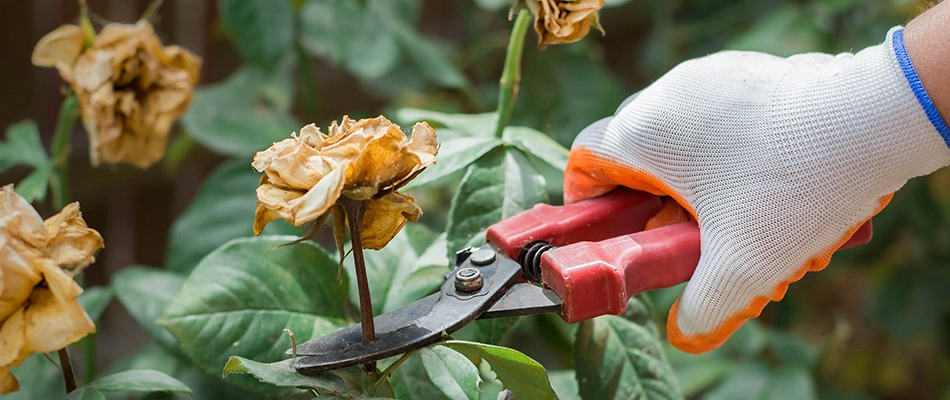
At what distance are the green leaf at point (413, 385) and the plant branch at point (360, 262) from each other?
0.10m

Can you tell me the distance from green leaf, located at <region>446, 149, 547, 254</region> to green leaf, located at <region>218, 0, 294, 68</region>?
462 mm

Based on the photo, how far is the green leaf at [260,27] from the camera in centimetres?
97

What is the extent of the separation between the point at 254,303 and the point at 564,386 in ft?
1.10

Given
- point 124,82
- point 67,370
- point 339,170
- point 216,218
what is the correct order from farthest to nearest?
point 216,218
point 124,82
point 67,370
point 339,170

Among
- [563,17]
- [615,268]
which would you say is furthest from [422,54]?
[615,268]

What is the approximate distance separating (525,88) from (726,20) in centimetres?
38

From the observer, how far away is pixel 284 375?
0.46m

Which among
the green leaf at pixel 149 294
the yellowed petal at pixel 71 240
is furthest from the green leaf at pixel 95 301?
the yellowed petal at pixel 71 240

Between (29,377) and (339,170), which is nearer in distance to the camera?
(339,170)

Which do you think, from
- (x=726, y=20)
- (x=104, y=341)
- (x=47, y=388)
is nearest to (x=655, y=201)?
(x=47, y=388)

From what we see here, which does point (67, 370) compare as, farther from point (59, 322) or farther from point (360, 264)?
point (360, 264)

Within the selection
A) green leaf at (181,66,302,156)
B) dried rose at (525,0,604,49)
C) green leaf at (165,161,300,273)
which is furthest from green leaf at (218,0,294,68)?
dried rose at (525,0,604,49)

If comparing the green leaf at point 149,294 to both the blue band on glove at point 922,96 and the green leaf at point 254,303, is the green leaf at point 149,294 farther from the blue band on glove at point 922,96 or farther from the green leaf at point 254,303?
the blue band on glove at point 922,96

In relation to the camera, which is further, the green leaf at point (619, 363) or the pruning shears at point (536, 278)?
the green leaf at point (619, 363)
